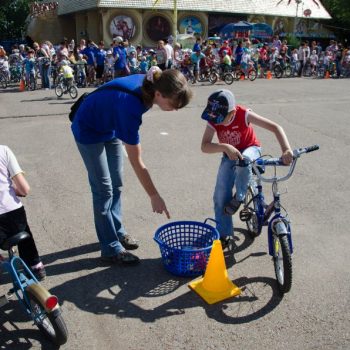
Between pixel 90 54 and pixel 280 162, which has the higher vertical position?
pixel 90 54

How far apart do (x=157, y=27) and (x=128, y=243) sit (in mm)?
29396

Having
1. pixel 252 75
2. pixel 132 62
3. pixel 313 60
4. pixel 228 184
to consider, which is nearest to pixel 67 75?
pixel 132 62

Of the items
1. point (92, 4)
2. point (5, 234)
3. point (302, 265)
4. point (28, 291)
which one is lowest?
point (302, 265)

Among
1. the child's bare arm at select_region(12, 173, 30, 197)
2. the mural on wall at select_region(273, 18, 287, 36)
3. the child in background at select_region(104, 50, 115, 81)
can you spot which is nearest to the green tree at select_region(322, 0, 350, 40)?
the mural on wall at select_region(273, 18, 287, 36)

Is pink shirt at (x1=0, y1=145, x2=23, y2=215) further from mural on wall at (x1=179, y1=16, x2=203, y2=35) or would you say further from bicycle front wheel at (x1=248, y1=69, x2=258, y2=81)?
mural on wall at (x1=179, y1=16, x2=203, y2=35)

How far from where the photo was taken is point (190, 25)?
31.9 m

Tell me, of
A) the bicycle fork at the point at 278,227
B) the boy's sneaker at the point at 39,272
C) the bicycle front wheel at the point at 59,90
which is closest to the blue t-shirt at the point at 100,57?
the bicycle front wheel at the point at 59,90

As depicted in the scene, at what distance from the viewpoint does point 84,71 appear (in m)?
16.6

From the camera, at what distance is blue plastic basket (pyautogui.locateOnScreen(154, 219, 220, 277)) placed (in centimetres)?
353

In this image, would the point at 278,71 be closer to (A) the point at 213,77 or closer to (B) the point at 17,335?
(A) the point at 213,77

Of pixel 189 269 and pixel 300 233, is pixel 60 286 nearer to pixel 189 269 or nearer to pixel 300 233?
pixel 189 269

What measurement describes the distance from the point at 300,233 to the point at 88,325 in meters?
2.46

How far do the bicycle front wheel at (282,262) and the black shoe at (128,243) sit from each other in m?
1.41

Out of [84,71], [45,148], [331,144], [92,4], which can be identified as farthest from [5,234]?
[92,4]
